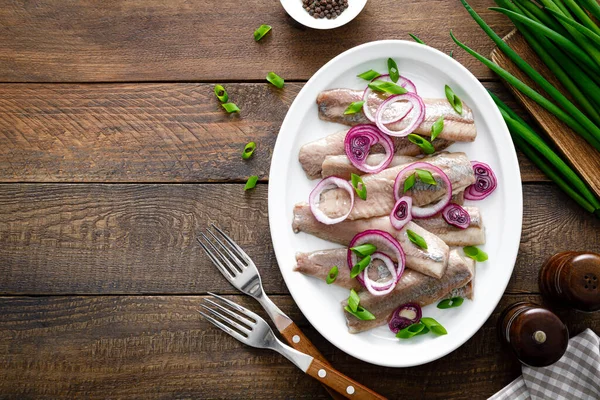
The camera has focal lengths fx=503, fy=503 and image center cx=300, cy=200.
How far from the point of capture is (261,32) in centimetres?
241

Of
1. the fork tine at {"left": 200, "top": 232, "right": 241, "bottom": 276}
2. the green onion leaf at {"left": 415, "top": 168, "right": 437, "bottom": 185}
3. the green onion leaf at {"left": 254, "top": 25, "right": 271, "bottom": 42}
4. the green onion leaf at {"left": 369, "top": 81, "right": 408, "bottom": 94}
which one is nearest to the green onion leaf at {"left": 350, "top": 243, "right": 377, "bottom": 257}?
the green onion leaf at {"left": 415, "top": 168, "right": 437, "bottom": 185}

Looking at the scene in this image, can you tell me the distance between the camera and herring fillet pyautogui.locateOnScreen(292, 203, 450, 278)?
2.11 meters

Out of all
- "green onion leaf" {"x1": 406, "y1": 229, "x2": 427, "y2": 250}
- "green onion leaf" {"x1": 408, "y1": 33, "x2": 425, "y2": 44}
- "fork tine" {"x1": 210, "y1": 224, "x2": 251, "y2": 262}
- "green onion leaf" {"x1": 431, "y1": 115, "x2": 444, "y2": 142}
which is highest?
"green onion leaf" {"x1": 408, "y1": 33, "x2": 425, "y2": 44}

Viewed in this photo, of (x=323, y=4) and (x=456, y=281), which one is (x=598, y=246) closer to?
(x=456, y=281)

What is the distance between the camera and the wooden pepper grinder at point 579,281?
2074 mm

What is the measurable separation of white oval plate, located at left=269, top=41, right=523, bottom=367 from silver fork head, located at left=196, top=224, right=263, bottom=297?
0.18 m

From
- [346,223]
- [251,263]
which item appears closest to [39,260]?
[251,263]

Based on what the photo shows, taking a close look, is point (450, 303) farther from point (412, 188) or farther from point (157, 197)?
point (157, 197)

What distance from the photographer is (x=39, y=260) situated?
8.02ft

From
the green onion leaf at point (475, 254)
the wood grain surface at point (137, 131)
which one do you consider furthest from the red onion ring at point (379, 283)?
the wood grain surface at point (137, 131)

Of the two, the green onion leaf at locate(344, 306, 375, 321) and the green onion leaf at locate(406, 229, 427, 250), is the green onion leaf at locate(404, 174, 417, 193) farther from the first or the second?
the green onion leaf at locate(344, 306, 375, 321)

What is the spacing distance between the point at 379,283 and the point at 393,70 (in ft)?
3.15

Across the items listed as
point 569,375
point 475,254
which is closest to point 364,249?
point 475,254

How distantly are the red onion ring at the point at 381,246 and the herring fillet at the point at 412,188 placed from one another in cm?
8
